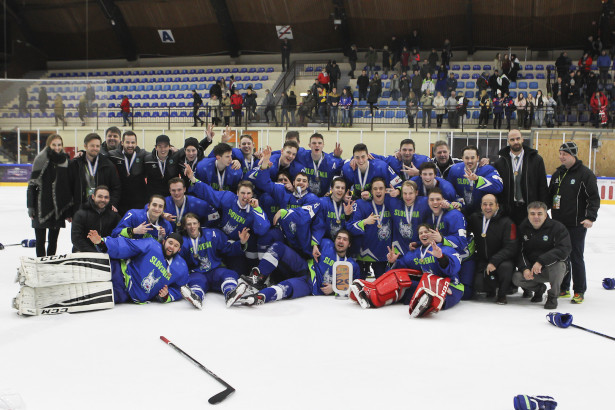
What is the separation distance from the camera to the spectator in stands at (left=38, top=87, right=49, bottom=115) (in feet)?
55.9

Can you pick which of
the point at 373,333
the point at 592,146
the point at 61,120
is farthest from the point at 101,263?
the point at 592,146

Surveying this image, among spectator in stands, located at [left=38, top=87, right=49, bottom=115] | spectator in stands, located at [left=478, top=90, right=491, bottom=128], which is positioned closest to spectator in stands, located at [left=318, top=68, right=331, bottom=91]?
spectator in stands, located at [left=478, top=90, right=491, bottom=128]

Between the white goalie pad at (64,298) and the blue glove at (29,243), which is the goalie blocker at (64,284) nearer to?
the white goalie pad at (64,298)

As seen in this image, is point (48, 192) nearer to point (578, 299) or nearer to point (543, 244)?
point (543, 244)

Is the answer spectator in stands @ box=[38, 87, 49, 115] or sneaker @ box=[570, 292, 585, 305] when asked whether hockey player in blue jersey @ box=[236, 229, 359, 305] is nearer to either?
sneaker @ box=[570, 292, 585, 305]

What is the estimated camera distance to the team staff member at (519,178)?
663cm

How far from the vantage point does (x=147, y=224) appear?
6.15m

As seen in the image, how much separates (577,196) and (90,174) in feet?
18.3

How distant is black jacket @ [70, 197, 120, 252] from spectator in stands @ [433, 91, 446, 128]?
1475 cm

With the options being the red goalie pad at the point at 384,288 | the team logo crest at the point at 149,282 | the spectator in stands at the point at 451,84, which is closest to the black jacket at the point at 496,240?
the red goalie pad at the point at 384,288

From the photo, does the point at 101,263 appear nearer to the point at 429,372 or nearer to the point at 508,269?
the point at 429,372

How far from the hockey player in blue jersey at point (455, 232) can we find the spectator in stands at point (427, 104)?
13.5 meters

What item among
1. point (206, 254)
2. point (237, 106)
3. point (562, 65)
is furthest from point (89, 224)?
point (562, 65)

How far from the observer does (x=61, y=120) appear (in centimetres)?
1717
